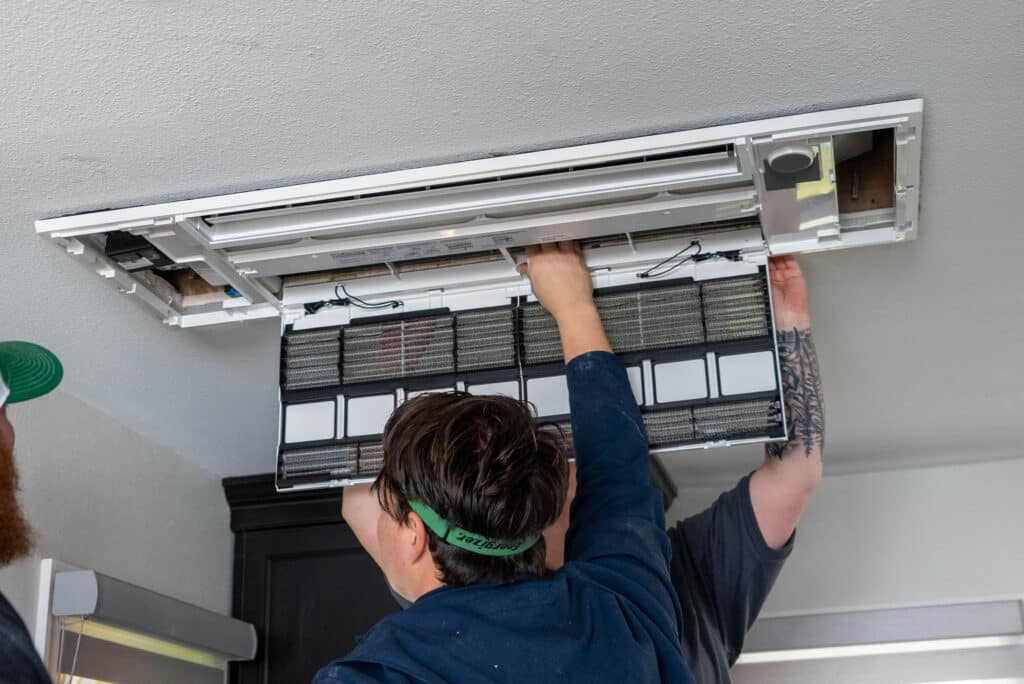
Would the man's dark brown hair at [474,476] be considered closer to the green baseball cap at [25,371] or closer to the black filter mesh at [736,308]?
the black filter mesh at [736,308]

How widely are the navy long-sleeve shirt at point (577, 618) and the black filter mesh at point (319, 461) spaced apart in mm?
496

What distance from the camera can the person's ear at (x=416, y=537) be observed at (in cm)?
150

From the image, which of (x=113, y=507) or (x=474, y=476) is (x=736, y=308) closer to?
(x=474, y=476)

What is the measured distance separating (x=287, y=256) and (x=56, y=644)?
1.03 metres

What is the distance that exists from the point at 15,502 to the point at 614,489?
2.95 feet

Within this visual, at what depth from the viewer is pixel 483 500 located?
1441 mm

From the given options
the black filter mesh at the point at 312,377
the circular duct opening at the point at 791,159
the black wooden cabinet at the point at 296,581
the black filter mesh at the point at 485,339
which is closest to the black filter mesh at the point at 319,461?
the black filter mesh at the point at 312,377

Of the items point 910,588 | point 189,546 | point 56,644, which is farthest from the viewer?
point 910,588

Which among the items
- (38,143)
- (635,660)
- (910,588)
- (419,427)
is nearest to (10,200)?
(38,143)

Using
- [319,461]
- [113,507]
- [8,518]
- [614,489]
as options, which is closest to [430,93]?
[614,489]

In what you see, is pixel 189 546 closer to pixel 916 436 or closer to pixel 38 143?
pixel 38 143

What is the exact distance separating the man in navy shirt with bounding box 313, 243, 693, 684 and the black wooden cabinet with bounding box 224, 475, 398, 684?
154 cm

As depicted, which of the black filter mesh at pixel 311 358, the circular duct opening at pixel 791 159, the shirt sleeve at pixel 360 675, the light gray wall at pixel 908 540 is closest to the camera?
the shirt sleeve at pixel 360 675

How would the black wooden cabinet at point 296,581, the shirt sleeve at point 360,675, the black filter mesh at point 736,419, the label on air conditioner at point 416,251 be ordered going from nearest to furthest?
the shirt sleeve at point 360,675 → the black filter mesh at point 736,419 → the label on air conditioner at point 416,251 → the black wooden cabinet at point 296,581
